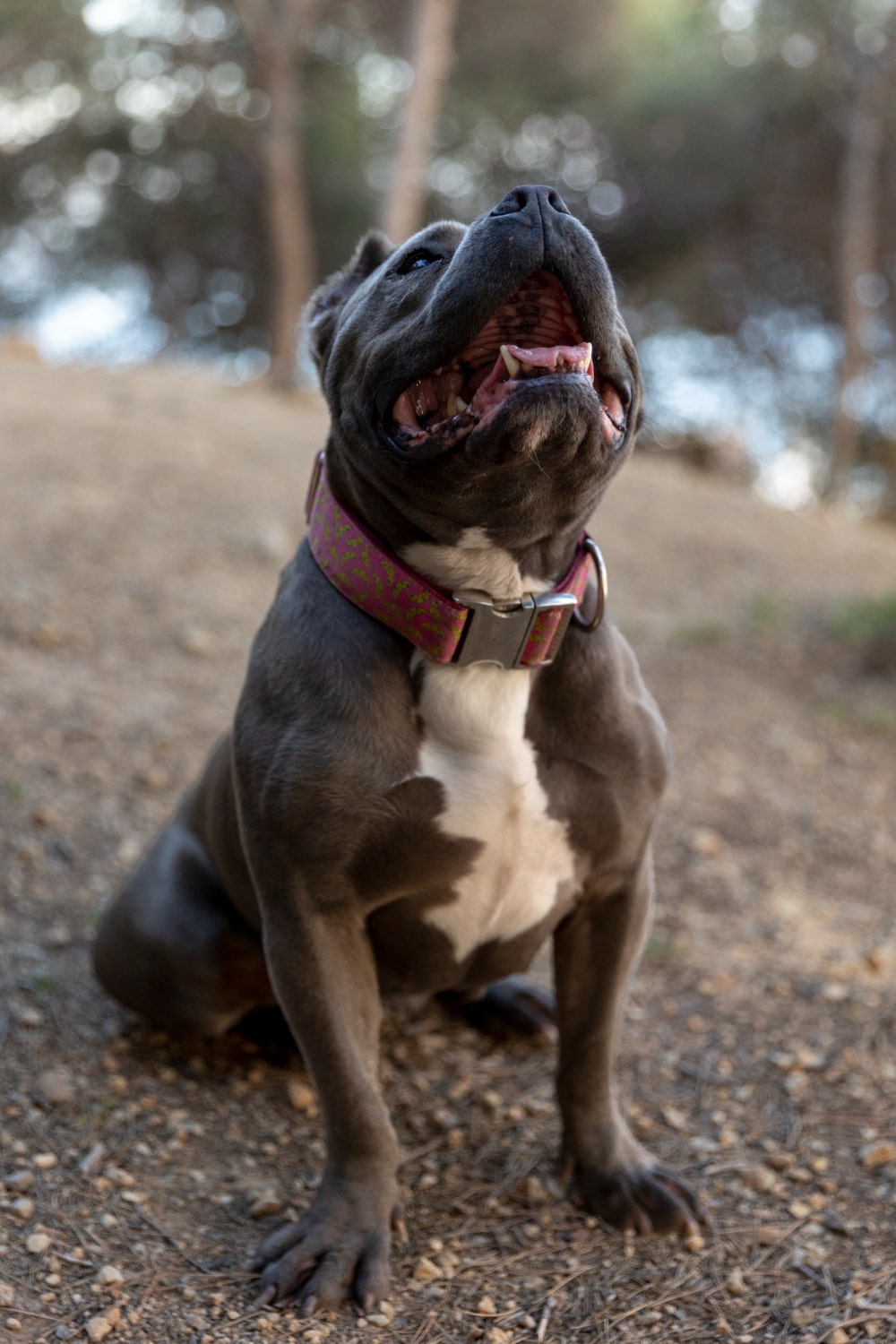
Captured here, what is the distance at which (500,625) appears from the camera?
7.63ft

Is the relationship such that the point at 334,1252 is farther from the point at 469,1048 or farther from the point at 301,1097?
the point at 469,1048

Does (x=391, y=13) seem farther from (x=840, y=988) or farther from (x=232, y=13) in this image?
(x=840, y=988)

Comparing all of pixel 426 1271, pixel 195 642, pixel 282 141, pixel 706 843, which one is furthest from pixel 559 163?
pixel 426 1271

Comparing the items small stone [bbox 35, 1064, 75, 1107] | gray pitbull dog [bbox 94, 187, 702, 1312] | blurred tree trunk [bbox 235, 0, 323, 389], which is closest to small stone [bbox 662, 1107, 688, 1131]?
gray pitbull dog [bbox 94, 187, 702, 1312]

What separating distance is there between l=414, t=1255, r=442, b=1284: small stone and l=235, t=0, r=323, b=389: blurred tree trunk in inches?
367

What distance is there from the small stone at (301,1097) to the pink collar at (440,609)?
3.79 feet

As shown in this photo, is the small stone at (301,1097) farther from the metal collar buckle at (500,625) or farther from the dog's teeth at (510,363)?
the dog's teeth at (510,363)

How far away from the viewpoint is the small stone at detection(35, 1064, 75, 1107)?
9.39 ft

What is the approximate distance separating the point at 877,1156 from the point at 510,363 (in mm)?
1852

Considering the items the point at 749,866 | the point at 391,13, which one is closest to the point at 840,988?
the point at 749,866

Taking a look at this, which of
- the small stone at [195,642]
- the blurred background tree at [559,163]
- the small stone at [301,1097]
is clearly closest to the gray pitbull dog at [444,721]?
the small stone at [301,1097]

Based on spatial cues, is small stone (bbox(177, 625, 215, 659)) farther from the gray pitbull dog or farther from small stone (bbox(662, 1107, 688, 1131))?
small stone (bbox(662, 1107, 688, 1131))

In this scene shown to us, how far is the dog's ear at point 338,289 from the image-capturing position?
2.62m

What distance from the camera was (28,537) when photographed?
614 cm
